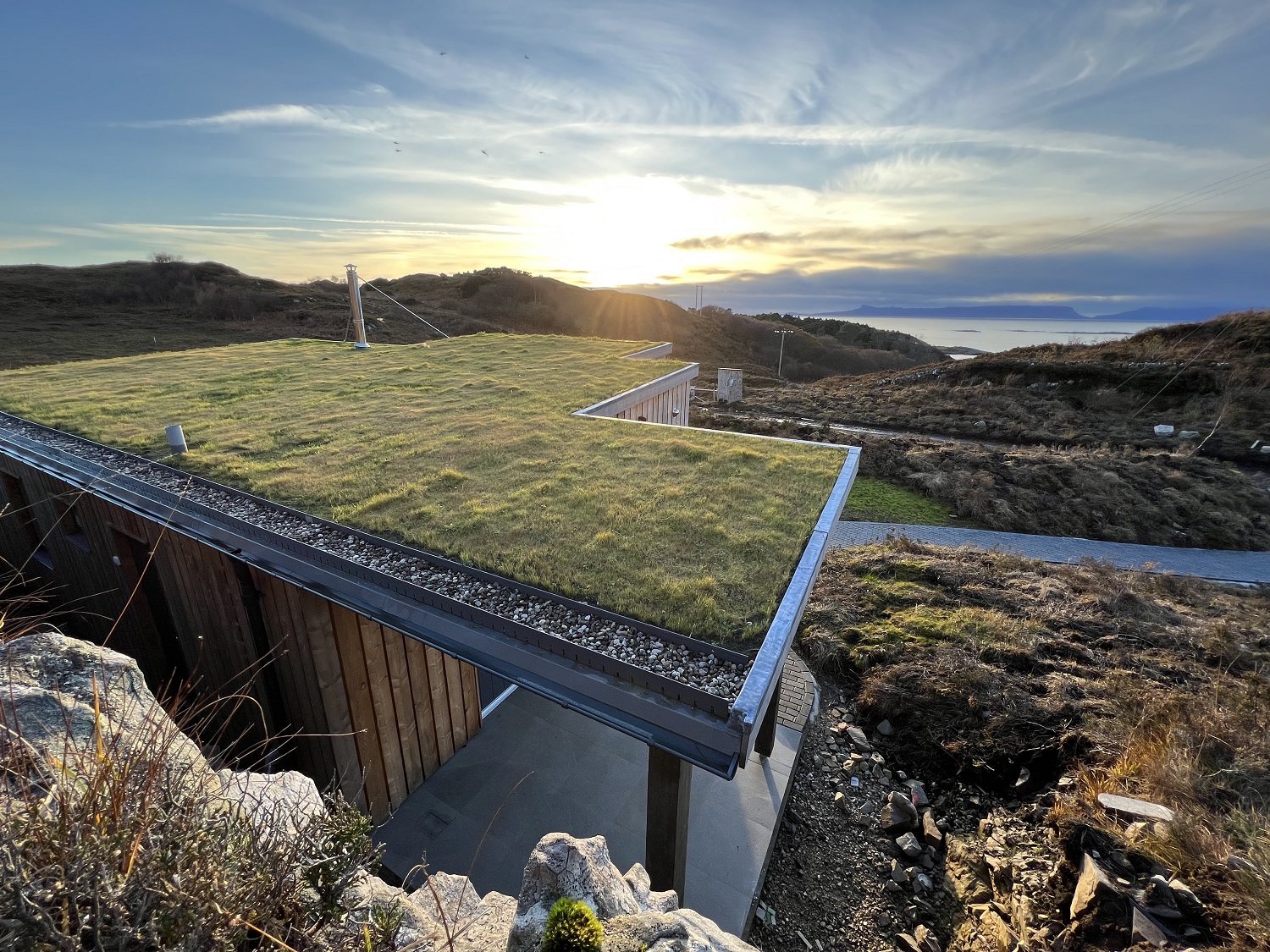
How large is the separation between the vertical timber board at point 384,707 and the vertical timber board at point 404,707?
4cm

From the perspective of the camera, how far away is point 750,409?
21906 mm

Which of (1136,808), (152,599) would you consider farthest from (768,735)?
(152,599)

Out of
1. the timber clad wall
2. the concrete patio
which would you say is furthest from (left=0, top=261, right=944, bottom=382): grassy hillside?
the concrete patio

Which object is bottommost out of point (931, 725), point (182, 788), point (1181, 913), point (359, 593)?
point (931, 725)

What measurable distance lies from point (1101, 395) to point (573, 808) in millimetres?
27193

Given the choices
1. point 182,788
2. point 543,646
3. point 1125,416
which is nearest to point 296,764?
point 543,646

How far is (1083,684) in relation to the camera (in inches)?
230

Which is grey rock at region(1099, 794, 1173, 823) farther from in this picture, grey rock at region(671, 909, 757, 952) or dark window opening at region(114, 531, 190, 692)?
dark window opening at region(114, 531, 190, 692)

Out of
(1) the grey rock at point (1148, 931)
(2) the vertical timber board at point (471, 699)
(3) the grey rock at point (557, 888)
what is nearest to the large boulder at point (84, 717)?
(3) the grey rock at point (557, 888)

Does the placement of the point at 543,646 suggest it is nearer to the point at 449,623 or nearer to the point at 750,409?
the point at 449,623

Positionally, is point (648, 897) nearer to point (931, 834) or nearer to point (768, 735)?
point (768, 735)

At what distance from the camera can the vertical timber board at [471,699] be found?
602cm

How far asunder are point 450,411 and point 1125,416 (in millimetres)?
25717

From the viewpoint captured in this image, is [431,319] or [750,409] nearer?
[750,409]
